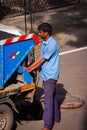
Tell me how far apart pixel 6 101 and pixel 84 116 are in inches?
71.0

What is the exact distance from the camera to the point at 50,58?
22.2 ft

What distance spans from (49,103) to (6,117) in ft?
2.55

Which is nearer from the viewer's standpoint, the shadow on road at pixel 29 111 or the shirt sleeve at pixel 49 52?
the shirt sleeve at pixel 49 52

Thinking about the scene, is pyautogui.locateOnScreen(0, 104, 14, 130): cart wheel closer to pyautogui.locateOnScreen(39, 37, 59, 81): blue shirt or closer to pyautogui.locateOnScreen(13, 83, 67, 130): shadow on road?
pyautogui.locateOnScreen(13, 83, 67, 130): shadow on road

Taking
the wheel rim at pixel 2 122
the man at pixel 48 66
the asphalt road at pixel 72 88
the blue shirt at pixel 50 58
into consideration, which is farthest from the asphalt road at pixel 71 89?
the blue shirt at pixel 50 58

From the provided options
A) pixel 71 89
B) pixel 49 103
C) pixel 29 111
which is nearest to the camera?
pixel 49 103

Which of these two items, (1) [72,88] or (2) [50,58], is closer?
(2) [50,58]

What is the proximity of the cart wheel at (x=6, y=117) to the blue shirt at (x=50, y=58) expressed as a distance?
803 millimetres

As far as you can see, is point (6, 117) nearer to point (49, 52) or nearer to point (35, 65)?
Result: point (35, 65)

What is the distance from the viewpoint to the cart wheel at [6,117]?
22.0ft

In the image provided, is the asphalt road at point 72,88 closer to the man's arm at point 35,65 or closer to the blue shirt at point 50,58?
the blue shirt at point 50,58

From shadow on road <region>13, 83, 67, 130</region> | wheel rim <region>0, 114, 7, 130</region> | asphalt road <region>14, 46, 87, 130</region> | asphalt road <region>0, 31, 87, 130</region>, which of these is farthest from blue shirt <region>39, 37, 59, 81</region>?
asphalt road <region>14, 46, 87, 130</region>

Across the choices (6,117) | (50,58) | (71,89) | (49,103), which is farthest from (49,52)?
(71,89)

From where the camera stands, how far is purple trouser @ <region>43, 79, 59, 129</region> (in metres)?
6.93
